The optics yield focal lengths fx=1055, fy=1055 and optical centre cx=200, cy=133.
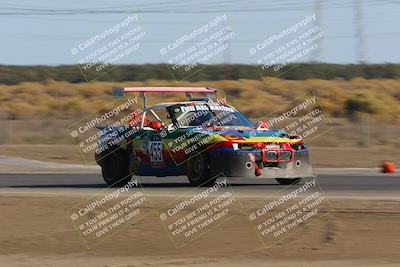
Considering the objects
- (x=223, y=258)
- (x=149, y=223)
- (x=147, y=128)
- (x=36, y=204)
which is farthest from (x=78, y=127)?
(x=223, y=258)

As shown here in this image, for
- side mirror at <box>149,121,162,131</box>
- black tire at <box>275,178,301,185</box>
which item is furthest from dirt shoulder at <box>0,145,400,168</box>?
side mirror at <box>149,121,162,131</box>

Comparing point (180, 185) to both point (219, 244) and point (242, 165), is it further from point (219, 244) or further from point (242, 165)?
point (219, 244)

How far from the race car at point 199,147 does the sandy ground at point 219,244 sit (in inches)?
147

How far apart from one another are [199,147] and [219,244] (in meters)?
6.63

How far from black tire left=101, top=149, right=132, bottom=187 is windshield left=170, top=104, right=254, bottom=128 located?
155cm

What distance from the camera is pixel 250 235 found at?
12.8 m

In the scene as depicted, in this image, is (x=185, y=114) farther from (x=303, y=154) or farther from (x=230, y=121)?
(x=303, y=154)

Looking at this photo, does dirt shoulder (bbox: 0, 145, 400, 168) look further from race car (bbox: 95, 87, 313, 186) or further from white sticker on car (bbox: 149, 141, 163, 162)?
white sticker on car (bbox: 149, 141, 163, 162)

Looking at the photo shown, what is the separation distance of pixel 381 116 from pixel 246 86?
64.6 feet

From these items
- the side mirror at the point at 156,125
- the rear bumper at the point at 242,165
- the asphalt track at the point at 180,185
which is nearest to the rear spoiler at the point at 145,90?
the side mirror at the point at 156,125

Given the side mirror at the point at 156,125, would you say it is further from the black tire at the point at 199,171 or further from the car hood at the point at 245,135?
the black tire at the point at 199,171

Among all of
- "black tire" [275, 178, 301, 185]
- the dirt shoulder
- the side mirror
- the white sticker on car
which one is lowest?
the dirt shoulder

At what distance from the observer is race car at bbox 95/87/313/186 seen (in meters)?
18.5

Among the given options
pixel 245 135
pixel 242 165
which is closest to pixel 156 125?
pixel 245 135
